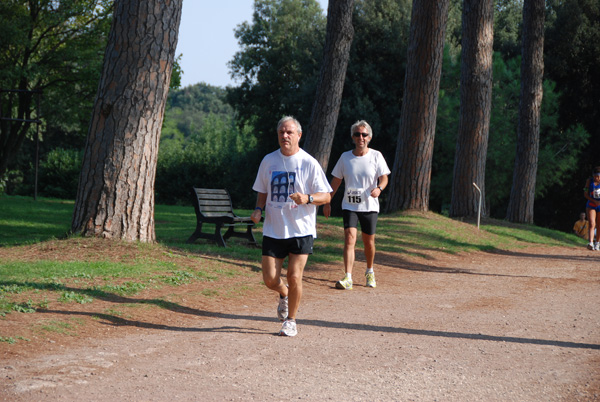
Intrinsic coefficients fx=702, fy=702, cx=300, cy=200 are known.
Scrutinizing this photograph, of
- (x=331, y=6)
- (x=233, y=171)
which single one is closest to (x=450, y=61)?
(x=233, y=171)

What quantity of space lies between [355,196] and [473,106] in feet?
42.4

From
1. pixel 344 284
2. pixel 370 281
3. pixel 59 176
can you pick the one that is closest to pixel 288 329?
pixel 344 284

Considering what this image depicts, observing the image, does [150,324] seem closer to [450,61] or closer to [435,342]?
[435,342]

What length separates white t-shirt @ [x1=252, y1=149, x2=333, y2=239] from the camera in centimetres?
627

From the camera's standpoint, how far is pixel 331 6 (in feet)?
56.0

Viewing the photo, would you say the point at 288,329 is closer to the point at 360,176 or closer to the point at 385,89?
the point at 360,176

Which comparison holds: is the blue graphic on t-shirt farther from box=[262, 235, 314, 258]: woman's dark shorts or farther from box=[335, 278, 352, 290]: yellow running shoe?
box=[335, 278, 352, 290]: yellow running shoe

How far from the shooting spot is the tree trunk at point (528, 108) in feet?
80.7

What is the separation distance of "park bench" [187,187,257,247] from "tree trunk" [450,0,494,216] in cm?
980

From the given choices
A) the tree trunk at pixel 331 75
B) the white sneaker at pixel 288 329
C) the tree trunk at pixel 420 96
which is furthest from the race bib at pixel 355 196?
the tree trunk at pixel 420 96

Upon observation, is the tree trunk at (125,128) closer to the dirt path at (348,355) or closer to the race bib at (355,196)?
the dirt path at (348,355)

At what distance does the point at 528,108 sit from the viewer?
25.1 meters

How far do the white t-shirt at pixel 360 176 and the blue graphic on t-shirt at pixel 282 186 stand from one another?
2.84 meters

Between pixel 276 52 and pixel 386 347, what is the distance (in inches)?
1436
